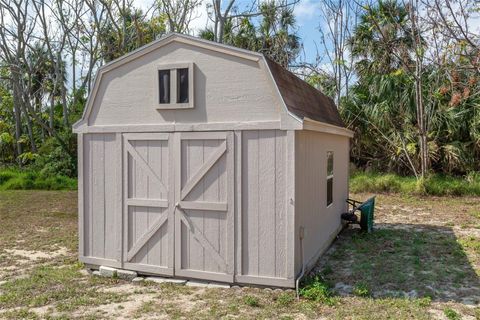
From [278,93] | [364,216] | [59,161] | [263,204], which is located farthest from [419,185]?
[59,161]

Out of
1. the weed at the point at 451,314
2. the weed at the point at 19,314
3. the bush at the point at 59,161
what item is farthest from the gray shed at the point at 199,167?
the bush at the point at 59,161

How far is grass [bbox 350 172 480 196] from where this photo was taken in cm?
1277

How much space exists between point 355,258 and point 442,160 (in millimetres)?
8977

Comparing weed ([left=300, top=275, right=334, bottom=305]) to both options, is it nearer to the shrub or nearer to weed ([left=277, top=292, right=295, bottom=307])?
weed ([left=277, top=292, right=295, bottom=307])

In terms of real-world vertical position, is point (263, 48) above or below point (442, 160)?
above

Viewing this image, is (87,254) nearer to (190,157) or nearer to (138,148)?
(138,148)

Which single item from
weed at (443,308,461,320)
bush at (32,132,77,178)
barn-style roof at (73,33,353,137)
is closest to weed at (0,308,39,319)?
barn-style roof at (73,33,353,137)

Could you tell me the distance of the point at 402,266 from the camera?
5.94m

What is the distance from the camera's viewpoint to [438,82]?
513 inches

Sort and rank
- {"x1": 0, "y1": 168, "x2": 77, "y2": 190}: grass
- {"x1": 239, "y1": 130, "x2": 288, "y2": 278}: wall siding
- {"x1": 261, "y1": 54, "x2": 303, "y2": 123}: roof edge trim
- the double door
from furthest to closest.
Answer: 1. {"x1": 0, "y1": 168, "x2": 77, "y2": 190}: grass
2. the double door
3. {"x1": 239, "y1": 130, "x2": 288, "y2": 278}: wall siding
4. {"x1": 261, "y1": 54, "x2": 303, "y2": 123}: roof edge trim

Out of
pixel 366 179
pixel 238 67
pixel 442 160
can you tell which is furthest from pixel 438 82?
pixel 238 67

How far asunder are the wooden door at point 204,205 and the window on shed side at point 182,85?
0.45 meters

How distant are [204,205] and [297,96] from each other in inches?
74.1

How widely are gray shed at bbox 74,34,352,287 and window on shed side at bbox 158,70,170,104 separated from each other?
0.04ft
